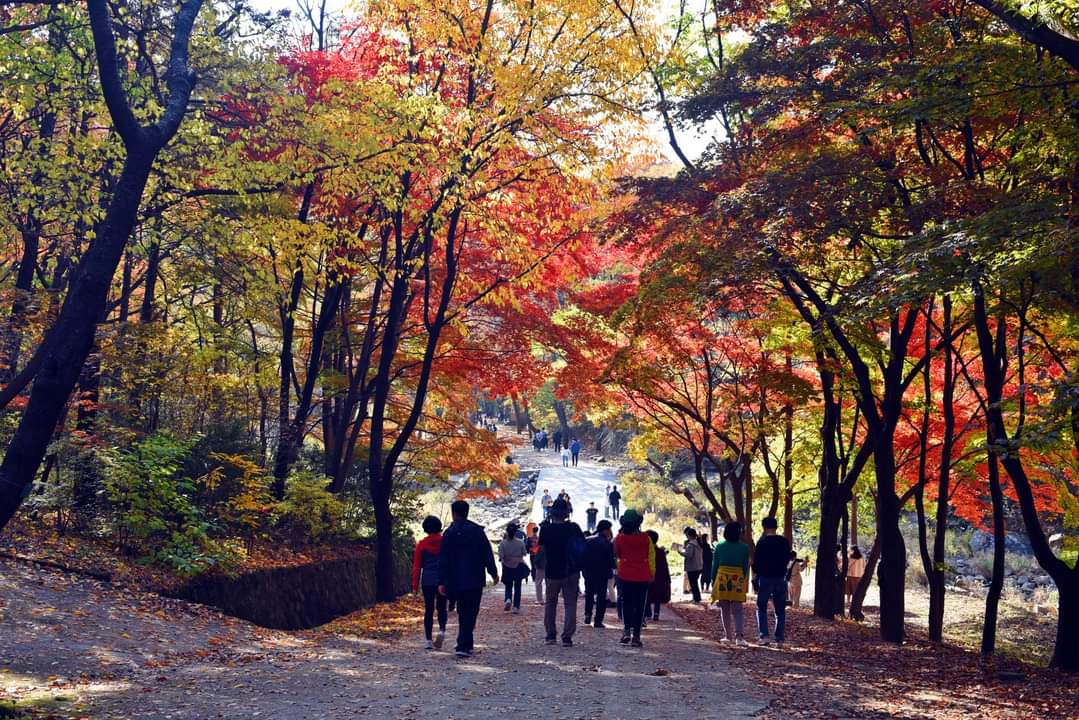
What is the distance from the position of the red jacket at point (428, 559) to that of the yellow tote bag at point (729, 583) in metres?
3.60

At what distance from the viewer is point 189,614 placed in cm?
1180

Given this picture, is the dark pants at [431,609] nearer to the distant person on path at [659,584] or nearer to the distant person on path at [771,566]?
the distant person on path at [771,566]

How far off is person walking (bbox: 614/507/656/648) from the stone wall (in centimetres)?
597

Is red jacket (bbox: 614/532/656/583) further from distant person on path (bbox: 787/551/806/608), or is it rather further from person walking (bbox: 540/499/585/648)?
distant person on path (bbox: 787/551/806/608)

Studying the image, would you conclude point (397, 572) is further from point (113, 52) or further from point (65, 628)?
point (113, 52)

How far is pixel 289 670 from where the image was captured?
29.6 ft

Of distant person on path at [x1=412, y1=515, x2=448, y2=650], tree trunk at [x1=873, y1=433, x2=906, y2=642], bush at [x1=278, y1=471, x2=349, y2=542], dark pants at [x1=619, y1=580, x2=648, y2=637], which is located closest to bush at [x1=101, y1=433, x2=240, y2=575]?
bush at [x1=278, y1=471, x2=349, y2=542]

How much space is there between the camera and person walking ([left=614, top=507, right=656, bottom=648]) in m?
11.1

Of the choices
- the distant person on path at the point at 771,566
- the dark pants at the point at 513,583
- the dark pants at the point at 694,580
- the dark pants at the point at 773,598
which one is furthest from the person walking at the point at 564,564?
the dark pants at the point at 694,580

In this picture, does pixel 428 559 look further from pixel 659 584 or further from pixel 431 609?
pixel 659 584

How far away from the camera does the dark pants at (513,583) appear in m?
15.8

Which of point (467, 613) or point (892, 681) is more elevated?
point (467, 613)

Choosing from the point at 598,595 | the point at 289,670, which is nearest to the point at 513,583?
the point at 598,595

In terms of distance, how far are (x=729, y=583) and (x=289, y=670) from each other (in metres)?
5.58
